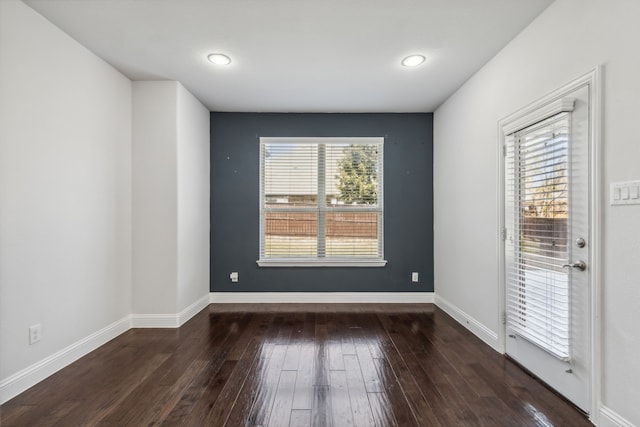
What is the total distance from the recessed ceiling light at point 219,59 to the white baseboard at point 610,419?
11.9 ft

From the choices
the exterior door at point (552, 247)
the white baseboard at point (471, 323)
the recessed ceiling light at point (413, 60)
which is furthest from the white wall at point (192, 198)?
the exterior door at point (552, 247)

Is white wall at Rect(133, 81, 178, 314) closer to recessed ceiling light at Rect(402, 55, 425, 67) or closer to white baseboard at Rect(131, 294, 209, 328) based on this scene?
white baseboard at Rect(131, 294, 209, 328)

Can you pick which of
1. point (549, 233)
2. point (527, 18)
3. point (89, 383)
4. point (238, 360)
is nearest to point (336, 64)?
point (527, 18)

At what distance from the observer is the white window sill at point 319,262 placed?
452 centimetres

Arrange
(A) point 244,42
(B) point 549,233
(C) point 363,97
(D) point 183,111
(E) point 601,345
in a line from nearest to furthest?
(E) point 601,345
(B) point 549,233
(A) point 244,42
(D) point 183,111
(C) point 363,97

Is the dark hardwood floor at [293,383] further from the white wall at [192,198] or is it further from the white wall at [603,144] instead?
the white wall at [192,198]

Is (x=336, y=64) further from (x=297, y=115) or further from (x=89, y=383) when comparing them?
(x=89, y=383)

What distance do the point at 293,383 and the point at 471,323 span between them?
2.05 m

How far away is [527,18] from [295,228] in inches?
131

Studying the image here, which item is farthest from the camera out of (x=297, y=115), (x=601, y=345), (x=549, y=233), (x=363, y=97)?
(x=297, y=115)

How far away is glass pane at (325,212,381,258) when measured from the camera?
15.2 feet

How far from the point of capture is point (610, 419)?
5.83 ft

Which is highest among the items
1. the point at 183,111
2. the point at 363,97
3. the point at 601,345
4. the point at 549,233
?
the point at 363,97

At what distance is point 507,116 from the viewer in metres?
2.78
